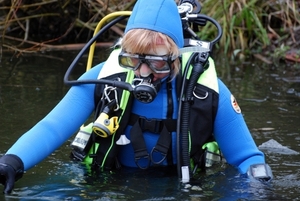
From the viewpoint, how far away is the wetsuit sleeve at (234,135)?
10.9 ft

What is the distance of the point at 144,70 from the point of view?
10.1 ft

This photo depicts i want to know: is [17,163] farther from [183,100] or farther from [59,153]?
[59,153]

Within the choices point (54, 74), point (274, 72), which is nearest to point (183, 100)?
point (54, 74)

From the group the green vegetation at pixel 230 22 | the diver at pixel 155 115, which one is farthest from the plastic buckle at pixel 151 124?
the green vegetation at pixel 230 22

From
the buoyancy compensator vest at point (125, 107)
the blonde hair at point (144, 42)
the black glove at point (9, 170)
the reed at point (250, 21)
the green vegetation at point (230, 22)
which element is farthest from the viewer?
the reed at point (250, 21)

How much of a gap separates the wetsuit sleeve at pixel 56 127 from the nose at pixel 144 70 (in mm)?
393

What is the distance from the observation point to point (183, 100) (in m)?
3.26

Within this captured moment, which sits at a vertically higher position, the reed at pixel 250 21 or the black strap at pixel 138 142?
the reed at pixel 250 21

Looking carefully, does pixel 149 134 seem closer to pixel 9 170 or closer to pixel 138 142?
pixel 138 142

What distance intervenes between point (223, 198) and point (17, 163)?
3.39 ft

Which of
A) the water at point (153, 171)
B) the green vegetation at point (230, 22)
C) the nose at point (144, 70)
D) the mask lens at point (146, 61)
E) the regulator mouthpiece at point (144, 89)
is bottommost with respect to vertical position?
the water at point (153, 171)

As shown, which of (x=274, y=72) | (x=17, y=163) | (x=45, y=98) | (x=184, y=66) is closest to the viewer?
(x=17, y=163)

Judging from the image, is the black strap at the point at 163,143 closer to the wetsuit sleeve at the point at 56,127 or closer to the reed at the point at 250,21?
the wetsuit sleeve at the point at 56,127

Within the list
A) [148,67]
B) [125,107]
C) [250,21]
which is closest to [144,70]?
[148,67]
